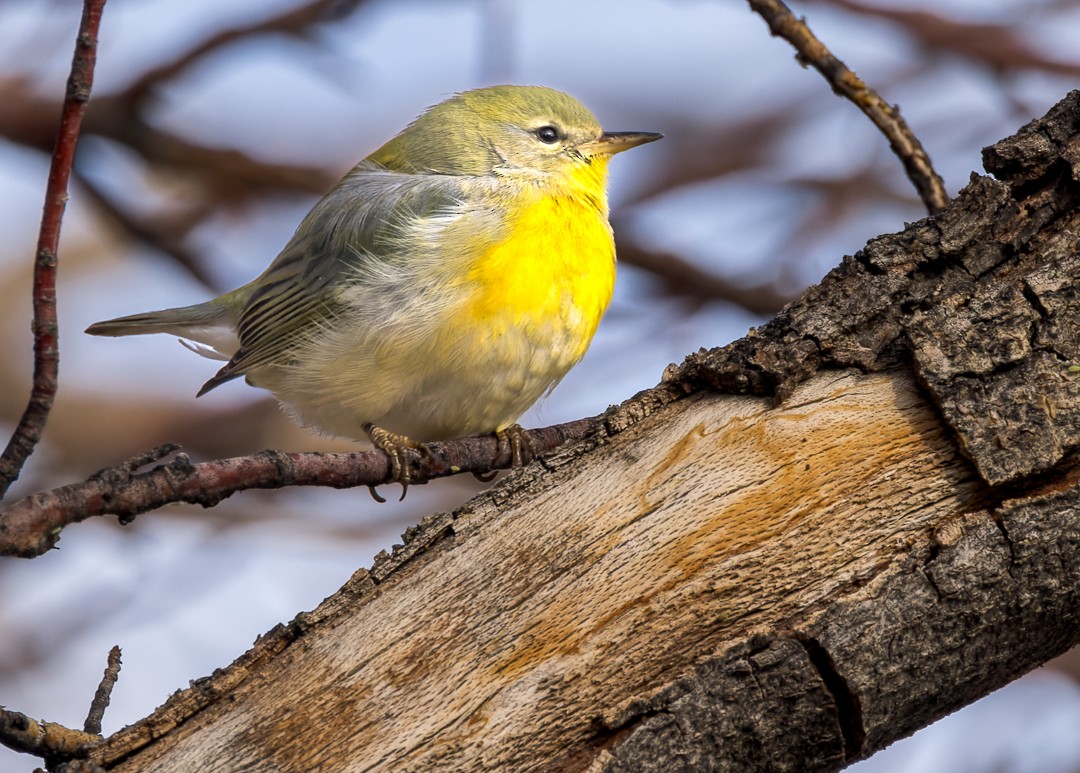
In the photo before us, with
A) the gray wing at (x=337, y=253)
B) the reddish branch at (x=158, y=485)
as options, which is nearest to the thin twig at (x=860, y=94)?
the gray wing at (x=337, y=253)

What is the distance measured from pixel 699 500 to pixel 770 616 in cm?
25

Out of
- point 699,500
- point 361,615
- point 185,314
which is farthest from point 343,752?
point 185,314

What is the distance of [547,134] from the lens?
4.00 m

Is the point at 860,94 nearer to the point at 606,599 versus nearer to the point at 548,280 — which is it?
the point at 548,280

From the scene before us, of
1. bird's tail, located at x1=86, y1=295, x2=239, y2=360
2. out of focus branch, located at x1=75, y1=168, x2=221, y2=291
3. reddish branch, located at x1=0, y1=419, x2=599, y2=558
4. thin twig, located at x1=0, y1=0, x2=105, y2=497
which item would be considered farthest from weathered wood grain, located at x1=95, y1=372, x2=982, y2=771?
out of focus branch, located at x1=75, y1=168, x2=221, y2=291

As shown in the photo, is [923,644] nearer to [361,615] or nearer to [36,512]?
[361,615]

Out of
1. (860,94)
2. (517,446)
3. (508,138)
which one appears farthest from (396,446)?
(860,94)

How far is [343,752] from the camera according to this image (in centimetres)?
204

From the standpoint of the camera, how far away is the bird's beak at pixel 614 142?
13.2ft

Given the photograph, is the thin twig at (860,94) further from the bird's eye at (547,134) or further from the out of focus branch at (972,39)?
the out of focus branch at (972,39)

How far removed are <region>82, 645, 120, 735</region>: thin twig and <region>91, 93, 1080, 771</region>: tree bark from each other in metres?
0.08

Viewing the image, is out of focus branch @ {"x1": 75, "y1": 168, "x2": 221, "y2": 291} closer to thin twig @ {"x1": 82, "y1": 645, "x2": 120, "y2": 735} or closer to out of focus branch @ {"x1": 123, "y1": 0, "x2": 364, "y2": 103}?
out of focus branch @ {"x1": 123, "y1": 0, "x2": 364, "y2": 103}

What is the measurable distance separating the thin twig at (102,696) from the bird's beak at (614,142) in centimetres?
239

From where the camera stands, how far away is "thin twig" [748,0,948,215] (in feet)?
10.3
